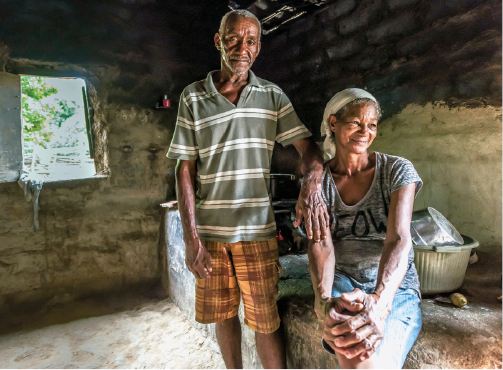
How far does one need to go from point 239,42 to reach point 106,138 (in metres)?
2.66

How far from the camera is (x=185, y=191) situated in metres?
1.68

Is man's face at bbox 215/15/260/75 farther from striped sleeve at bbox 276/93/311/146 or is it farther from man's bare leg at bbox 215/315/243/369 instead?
man's bare leg at bbox 215/315/243/369

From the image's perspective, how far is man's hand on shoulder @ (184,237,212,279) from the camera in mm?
1627

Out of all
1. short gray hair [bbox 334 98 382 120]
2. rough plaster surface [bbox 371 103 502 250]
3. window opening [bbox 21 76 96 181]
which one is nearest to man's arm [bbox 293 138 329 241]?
short gray hair [bbox 334 98 382 120]

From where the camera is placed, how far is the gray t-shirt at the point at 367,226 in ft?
5.08

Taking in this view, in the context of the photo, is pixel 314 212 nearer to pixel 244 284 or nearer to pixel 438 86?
pixel 244 284

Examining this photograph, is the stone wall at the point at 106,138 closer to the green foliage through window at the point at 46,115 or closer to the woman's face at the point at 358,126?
the green foliage through window at the point at 46,115

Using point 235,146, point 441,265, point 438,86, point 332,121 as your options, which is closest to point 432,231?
point 441,265

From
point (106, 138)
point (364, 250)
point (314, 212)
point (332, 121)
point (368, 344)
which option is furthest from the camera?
point (106, 138)

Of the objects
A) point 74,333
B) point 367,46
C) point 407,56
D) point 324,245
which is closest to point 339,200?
point 324,245

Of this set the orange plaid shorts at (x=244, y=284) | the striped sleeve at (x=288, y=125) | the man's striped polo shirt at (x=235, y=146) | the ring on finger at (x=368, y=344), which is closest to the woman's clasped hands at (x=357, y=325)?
the ring on finger at (x=368, y=344)

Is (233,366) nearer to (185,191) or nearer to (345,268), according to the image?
(345,268)

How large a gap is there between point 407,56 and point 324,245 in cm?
170

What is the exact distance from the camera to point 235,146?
1623 millimetres
